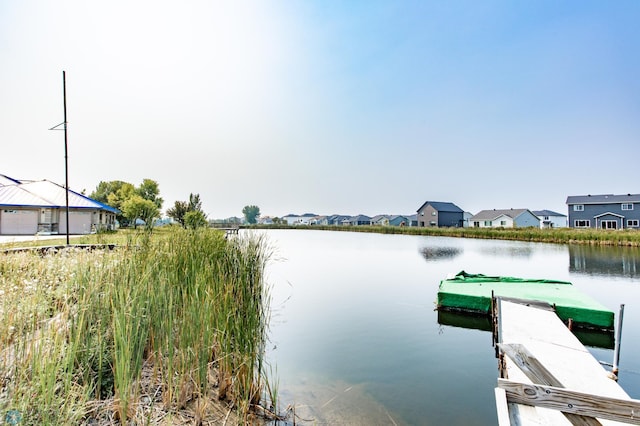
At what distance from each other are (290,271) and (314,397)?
11.0m

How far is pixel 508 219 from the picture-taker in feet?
170

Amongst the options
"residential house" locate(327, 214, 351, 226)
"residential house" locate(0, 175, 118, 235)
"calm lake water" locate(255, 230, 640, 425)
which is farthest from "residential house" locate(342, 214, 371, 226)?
"calm lake water" locate(255, 230, 640, 425)

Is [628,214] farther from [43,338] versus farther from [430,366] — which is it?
[43,338]

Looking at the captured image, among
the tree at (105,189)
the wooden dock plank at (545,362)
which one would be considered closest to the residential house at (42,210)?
the wooden dock plank at (545,362)

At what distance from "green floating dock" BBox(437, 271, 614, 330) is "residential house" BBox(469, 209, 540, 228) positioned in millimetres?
46424

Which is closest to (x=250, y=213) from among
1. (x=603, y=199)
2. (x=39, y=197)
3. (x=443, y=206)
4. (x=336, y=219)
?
(x=336, y=219)

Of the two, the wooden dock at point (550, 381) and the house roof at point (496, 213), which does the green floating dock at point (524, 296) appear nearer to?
the wooden dock at point (550, 381)

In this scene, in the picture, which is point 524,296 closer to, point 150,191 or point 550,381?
point 550,381

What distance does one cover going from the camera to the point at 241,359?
11.7 feet

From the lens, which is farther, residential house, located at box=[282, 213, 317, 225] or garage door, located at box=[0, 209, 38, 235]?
residential house, located at box=[282, 213, 317, 225]

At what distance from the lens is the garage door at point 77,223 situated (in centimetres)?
2433

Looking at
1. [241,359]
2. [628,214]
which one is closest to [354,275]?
[241,359]

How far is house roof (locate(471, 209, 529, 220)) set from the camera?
51844 mm

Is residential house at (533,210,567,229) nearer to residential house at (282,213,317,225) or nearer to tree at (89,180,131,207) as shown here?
residential house at (282,213,317,225)
